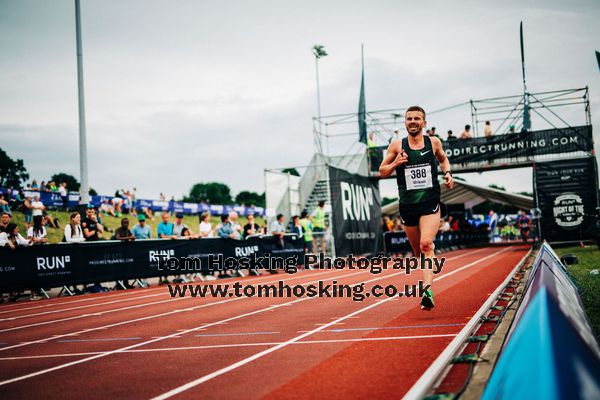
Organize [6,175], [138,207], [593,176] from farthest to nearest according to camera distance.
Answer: [6,175]
[138,207]
[593,176]

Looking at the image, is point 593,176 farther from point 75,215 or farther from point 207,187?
point 207,187

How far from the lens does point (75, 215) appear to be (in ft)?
46.9

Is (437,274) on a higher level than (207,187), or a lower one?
lower

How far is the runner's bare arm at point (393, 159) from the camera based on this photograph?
22.1ft

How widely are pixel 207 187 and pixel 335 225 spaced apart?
141195 mm

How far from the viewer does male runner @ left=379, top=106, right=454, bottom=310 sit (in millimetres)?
6738

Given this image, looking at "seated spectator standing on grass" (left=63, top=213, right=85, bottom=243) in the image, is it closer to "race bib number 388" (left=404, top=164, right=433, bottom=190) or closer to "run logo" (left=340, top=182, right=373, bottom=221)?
"race bib number 388" (left=404, top=164, right=433, bottom=190)

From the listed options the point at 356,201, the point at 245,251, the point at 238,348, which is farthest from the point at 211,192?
the point at 238,348

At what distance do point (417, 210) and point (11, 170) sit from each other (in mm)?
75921

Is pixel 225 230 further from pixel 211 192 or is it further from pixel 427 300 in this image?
pixel 211 192

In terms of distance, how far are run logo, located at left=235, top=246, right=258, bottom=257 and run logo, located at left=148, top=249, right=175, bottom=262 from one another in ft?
8.62

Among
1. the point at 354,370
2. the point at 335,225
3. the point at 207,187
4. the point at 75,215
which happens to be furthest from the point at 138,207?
the point at 207,187

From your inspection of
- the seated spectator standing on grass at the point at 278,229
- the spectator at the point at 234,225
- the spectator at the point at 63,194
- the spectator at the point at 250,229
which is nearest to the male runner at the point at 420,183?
the spectator at the point at 234,225

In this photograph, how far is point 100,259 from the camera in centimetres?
1432
